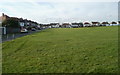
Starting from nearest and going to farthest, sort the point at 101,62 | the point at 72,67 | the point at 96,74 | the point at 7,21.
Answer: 1. the point at 96,74
2. the point at 72,67
3. the point at 101,62
4. the point at 7,21

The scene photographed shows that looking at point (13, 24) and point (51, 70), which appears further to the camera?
point (13, 24)

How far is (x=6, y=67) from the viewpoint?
278 inches

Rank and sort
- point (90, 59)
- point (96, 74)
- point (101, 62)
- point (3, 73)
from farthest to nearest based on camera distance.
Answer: point (90, 59) → point (101, 62) → point (3, 73) → point (96, 74)

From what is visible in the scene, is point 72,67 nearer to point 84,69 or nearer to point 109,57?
point 84,69

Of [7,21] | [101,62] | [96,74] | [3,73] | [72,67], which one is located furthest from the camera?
[7,21]

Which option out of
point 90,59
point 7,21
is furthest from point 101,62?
point 7,21

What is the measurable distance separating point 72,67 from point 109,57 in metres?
2.40

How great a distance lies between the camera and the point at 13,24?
4719cm

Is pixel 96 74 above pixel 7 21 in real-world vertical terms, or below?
below

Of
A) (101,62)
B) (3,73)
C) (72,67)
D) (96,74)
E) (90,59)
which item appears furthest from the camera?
(90,59)

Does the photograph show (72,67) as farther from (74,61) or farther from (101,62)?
(101,62)

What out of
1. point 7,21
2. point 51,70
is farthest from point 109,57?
point 7,21

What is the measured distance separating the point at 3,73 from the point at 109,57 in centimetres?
519

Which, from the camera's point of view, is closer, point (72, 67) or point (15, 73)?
point (15, 73)
